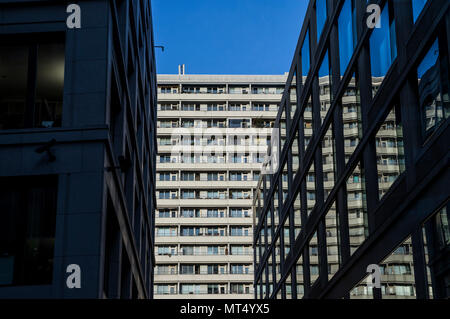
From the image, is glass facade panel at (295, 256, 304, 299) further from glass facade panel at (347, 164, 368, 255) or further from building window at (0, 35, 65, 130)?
building window at (0, 35, 65, 130)

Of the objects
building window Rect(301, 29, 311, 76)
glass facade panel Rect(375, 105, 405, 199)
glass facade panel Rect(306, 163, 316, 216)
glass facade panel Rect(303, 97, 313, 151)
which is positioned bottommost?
glass facade panel Rect(375, 105, 405, 199)

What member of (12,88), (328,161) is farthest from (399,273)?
(12,88)

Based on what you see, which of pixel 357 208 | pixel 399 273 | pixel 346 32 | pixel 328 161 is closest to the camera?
pixel 399 273

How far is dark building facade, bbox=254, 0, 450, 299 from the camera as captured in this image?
19.5m

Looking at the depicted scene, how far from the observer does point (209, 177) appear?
334ft

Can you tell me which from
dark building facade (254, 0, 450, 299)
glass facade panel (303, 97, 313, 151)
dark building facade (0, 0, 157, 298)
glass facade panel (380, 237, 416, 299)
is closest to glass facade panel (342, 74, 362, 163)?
dark building facade (254, 0, 450, 299)

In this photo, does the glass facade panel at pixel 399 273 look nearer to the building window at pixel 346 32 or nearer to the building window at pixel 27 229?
the building window at pixel 346 32

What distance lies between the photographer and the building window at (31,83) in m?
20.6

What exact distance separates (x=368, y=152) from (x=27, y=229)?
12.4m

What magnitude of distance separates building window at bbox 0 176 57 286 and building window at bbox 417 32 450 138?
34.6ft

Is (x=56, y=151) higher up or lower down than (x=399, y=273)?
higher up

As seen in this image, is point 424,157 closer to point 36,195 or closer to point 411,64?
point 411,64

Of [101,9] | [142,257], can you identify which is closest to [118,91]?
[101,9]

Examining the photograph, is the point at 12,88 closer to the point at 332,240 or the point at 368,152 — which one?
the point at 368,152
